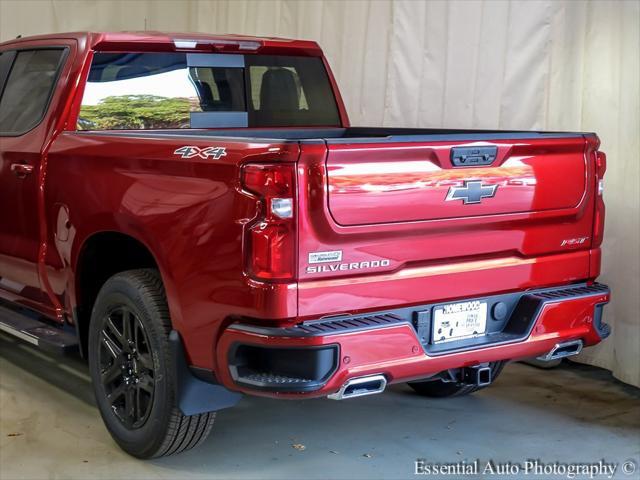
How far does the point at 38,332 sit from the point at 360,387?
1.88 metres

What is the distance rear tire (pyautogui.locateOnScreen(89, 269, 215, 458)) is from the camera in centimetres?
361

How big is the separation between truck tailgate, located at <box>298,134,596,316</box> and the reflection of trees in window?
1706mm

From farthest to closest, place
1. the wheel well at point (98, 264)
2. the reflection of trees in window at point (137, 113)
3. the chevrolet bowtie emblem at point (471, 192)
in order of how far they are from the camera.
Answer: the reflection of trees in window at point (137, 113)
the wheel well at point (98, 264)
the chevrolet bowtie emblem at point (471, 192)

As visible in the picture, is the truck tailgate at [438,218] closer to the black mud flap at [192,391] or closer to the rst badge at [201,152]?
the rst badge at [201,152]

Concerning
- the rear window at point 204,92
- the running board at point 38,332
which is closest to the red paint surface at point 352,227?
the running board at point 38,332

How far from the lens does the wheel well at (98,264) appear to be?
4023mm

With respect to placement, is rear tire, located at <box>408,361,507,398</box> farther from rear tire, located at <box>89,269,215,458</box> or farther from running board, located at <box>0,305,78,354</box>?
running board, located at <box>0,305,78,354</box>

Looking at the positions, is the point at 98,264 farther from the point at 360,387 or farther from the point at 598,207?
the point at 598,207

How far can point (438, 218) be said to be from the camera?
3.38m

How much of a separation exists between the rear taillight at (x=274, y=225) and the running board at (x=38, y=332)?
152 cm

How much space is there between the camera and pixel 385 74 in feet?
21.2

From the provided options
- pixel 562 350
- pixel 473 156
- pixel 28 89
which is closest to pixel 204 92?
pixel 28 89

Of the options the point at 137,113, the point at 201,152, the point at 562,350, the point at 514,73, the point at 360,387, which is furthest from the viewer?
the point at 514,73

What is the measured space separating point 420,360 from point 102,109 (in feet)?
6.84
